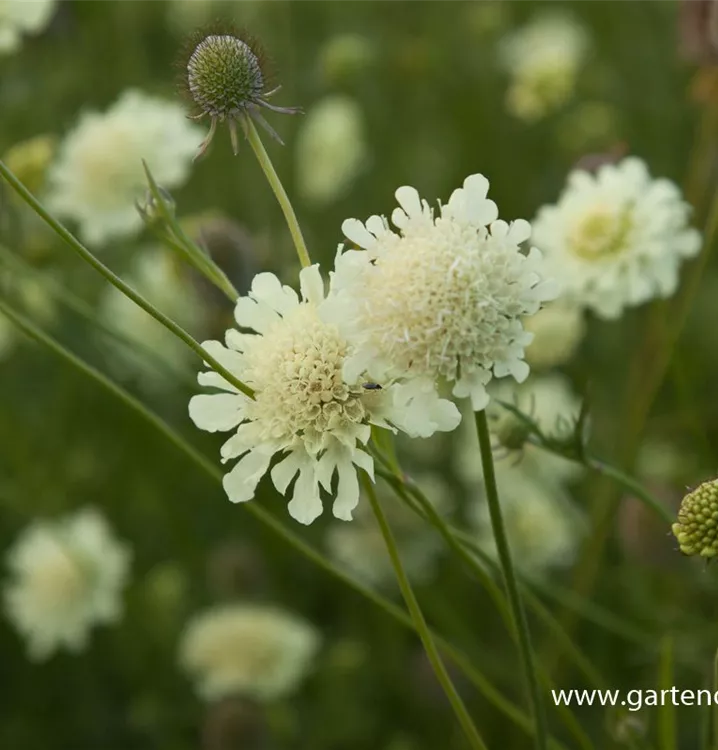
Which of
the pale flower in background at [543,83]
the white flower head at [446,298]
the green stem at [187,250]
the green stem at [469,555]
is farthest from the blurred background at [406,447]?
the white flower head at [446,298]

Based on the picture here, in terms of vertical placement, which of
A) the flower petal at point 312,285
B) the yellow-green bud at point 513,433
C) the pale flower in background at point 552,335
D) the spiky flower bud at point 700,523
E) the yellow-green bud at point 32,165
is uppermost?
the pale flower in background at point 552,335

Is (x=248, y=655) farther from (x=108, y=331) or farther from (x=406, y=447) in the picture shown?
(x=108, y=331)

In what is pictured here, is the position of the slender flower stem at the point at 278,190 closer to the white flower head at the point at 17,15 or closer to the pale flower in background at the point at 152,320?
the white flower head at the point at 17,15

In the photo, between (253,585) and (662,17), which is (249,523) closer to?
(253,585)

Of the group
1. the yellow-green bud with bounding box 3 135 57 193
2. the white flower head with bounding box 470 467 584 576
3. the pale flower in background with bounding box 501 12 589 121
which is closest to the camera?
the yellow-green bud with bounding box 3 135 57 193

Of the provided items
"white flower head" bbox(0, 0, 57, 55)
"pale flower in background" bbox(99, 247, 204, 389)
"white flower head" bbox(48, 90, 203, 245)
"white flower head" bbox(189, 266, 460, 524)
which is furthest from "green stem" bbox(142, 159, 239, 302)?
"pale flower in background" bbox(99, 247, 204, 389)

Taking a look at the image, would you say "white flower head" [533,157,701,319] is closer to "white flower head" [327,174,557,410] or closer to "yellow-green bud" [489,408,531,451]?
"yellow-green bud" [489,408,531,451]

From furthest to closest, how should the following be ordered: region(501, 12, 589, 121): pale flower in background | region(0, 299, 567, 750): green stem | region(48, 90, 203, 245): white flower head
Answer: region(501, 12, 589, 121): pale flower in background → region(48, 90, 203, 245): white flower head → region(0, 299, 567, 750): green stem

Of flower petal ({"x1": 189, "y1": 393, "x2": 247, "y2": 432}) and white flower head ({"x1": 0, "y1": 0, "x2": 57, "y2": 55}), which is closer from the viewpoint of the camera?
flower petal ({"x1": 189, "y1": 393, "x2": 247, "y2": 432})
